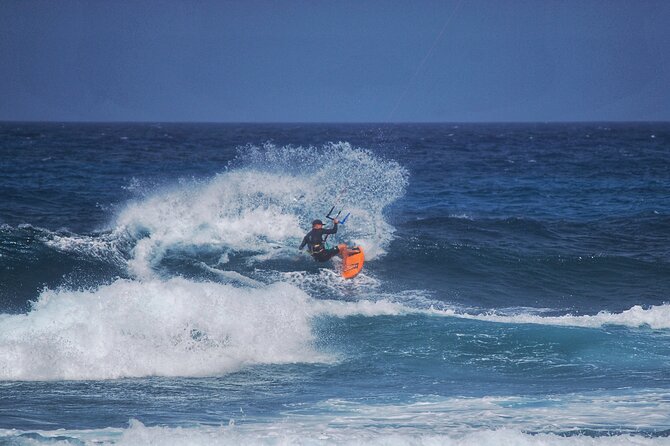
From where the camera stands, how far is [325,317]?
14102mm

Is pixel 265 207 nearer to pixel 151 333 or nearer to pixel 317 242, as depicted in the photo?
pixel 317 242

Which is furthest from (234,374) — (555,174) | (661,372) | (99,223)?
(555,174)

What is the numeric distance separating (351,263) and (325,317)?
12.4 ft

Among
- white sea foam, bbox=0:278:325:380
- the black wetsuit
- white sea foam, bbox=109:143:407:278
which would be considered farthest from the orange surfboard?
white sea foam, bbox=0:278:325:380

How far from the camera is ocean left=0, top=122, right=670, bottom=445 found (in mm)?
8914

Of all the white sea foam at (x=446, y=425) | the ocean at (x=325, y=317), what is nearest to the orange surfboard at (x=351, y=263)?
the ocean at (x=325, y=317)

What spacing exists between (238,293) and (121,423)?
5.13 meters

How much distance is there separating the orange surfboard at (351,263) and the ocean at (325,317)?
0.20 meters

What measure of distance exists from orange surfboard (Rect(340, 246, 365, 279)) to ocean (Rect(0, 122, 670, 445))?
0.20m

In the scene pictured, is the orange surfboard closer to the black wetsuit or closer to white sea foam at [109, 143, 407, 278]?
the black wetsuit

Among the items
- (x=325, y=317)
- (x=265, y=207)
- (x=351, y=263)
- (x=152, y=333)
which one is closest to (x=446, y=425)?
(x=152, y=333)

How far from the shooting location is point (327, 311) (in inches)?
568

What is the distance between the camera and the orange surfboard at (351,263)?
17734 millimetres

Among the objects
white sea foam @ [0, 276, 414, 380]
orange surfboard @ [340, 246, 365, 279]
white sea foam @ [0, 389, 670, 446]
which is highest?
orange surfboard @ [340, 246, 365, 279]
